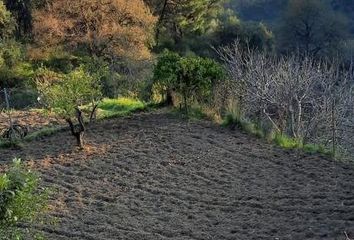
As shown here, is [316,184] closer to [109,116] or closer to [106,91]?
[109,116]

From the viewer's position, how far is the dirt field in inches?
290

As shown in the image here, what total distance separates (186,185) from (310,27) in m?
32.0

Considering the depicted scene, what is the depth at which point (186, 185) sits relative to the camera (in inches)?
361

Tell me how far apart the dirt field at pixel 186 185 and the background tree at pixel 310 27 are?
27.3m

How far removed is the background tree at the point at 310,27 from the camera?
3828 cm

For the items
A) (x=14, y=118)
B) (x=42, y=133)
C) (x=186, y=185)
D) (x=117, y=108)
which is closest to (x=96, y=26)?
(x=117, y=108)

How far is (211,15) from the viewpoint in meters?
35.8

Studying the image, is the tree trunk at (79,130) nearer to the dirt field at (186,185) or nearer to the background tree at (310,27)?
the dirt field at (186,185)

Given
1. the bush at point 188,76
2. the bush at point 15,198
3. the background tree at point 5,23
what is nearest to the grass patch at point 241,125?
the bush at point 188,76

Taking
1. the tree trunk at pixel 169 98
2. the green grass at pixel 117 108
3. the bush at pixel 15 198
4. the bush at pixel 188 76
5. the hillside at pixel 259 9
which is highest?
the bush at pixel 15 198

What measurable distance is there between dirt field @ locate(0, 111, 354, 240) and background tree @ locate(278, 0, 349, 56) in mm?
27335

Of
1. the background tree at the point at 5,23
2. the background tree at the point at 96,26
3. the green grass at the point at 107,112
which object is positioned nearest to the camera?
the green grass at the point at 107,112

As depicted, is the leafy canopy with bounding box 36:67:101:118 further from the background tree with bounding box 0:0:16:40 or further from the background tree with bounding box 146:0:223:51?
the background tree with bounding box 146:0:223:51

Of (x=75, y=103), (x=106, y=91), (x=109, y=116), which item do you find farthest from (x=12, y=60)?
→ (x=75, y=103)
